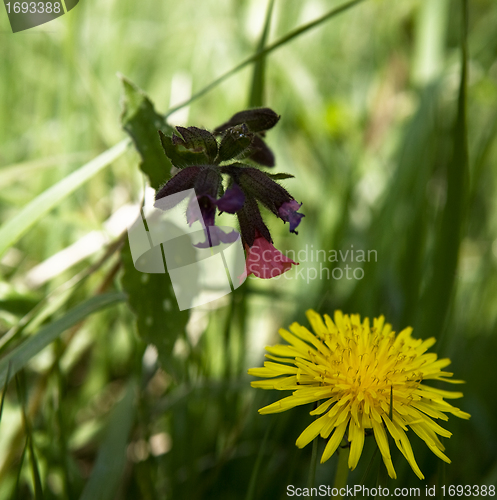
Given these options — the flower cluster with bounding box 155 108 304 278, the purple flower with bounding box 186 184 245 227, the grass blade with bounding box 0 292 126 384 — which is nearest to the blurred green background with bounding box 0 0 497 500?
the grass blade with bounding box 0 292 126 384

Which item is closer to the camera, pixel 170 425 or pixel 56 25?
pixel 170 425

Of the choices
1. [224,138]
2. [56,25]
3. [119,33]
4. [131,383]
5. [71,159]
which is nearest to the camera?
[224,138]

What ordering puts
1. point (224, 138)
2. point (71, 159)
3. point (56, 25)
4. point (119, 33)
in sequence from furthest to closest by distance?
point (119, 33)
point (56, 25)
point (71, 159)
point (224, 138)

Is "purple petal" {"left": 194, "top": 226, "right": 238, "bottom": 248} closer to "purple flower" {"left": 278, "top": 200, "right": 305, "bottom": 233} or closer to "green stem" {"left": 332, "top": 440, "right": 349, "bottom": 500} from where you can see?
"purple flower" {"left": 278, "top": 200, "right": 305, "bottom": 233}

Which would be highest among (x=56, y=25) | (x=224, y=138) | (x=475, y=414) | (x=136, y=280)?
(x=56, y=25)

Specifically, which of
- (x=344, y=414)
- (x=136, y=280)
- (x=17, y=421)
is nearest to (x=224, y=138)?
(x=136, y=280)

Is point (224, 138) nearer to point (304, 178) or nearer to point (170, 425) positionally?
point (170, 425)
